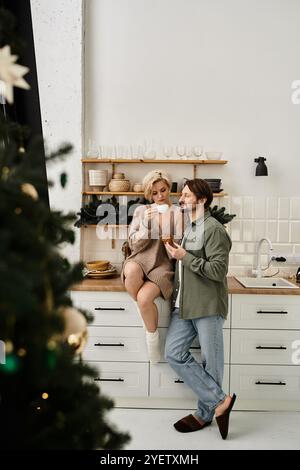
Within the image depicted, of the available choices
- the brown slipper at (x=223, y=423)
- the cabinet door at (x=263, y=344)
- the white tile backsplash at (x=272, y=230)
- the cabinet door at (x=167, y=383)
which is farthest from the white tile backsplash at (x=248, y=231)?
→ the brown slipper at (x=223, y=423)

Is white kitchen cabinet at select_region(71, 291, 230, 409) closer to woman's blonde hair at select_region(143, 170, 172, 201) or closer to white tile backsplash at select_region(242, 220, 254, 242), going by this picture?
woman's blonde hair at select_region(143, 170, 172, 201)

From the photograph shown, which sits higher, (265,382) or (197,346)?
(197,346)

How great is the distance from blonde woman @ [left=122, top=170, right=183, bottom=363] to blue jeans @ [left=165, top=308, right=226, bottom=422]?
0.16 metres

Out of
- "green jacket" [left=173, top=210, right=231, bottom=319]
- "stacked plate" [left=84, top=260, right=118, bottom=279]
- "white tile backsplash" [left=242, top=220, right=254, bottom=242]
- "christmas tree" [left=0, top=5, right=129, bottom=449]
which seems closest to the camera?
"christmas tree" [left=0, top=5, right=129, bottom=449]

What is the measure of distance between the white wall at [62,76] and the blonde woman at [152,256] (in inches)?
30.6

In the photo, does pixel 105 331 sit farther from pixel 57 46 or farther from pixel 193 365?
pixel 57 46

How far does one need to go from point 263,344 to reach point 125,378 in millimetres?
1054

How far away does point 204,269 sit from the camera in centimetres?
280

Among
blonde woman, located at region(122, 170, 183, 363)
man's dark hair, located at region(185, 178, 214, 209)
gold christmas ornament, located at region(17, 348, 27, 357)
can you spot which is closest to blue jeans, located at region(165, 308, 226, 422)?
blonde woman, located at region(122, 170, 183, 363)

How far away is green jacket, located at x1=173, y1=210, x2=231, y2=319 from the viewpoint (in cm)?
281

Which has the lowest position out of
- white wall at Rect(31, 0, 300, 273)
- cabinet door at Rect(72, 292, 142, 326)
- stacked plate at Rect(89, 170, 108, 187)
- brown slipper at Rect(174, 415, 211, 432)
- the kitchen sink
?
brown slipper at Rect(174, 415, 211, 432)

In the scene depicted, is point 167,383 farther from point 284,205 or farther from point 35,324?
point 35,324

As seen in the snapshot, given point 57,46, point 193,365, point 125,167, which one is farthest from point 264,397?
point 57,46

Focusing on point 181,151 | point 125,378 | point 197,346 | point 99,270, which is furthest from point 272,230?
point 125,378
